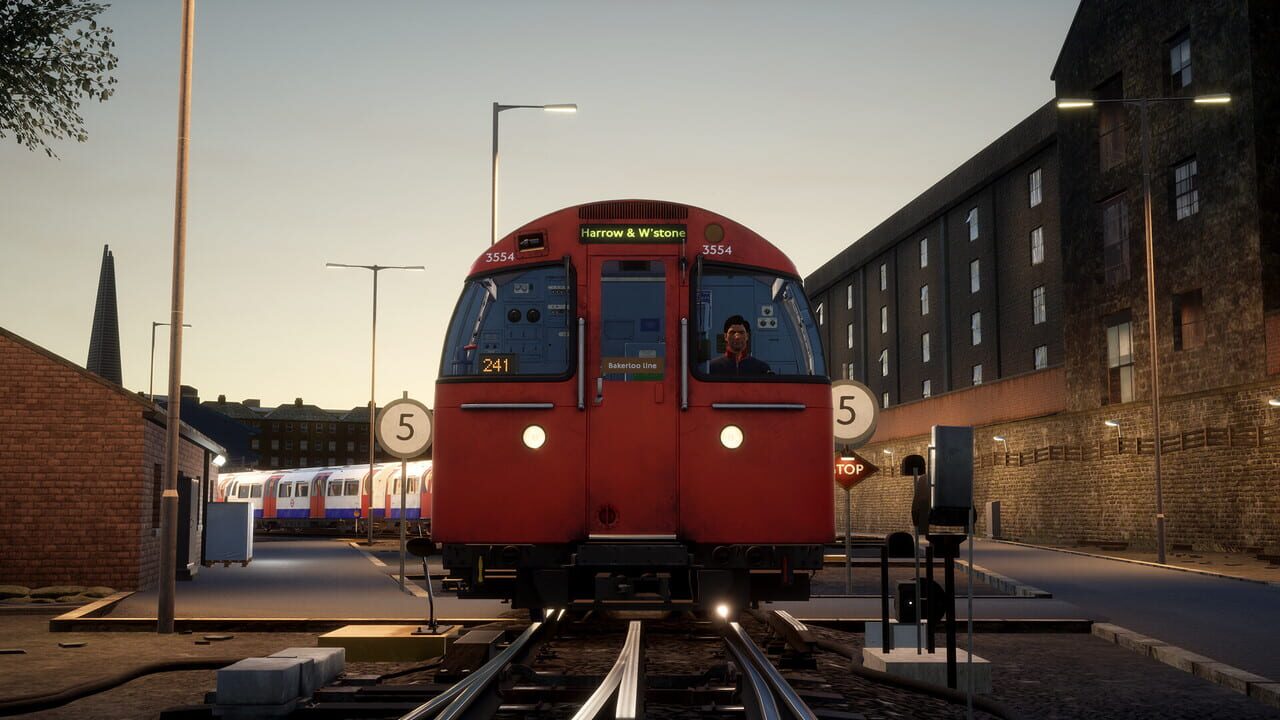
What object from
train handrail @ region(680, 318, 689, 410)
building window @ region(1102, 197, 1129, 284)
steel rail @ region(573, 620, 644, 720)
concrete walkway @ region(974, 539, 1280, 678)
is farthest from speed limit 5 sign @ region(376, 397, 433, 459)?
building window @ region(1102, 197, 1129, 284)

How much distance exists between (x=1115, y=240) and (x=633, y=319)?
3086 centimetres

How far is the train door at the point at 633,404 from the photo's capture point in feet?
35.5

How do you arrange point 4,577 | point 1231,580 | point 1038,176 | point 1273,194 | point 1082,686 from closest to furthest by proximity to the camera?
point 1082,686 → point 4,577 → point 1231,580 → point 1273,194 → point 1038,176

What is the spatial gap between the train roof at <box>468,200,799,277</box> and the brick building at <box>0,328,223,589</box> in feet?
33.5

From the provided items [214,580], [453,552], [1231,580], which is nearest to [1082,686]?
[453,552]

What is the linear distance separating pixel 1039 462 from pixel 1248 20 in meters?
15.5

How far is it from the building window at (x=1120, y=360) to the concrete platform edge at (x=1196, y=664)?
25569 mm

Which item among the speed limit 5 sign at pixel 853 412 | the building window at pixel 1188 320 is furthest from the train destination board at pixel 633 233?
the building window at pixel 1188 320

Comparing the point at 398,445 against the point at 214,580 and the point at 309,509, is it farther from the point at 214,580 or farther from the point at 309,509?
the point at 309,509

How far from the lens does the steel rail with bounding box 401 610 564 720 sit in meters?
7.25

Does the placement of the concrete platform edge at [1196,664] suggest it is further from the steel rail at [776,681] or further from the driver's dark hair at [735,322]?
the driver's dark hair at [735,322]

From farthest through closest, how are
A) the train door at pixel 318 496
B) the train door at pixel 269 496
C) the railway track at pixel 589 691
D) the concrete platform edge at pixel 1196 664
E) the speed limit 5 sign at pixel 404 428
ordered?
the train door at pixel 269 496
the train door at pixel 318 496
the speed limit 5 sign at pixel 404 428
the concrete platform edge at pixel 1196 664
the railway track at pixel 589 691

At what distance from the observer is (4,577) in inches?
747

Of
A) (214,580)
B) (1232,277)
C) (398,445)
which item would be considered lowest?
(214,580)
